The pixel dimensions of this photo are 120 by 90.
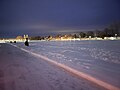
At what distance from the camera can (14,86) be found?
21.3ft

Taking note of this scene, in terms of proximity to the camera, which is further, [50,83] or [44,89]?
[50,83]

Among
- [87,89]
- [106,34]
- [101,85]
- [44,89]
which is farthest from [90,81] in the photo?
[106,34]

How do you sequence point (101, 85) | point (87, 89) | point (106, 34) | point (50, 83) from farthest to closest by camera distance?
1. point (106, 34)
2. point (50, 83)
3. point (101, 85)
4. point (87, 89)

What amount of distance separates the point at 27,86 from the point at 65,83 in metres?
1.26

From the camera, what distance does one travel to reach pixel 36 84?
6.78m

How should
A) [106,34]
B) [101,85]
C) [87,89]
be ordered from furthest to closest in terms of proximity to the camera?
[106,34] < [101,85] < [87,89]

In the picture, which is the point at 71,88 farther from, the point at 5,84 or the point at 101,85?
the point at 5,84

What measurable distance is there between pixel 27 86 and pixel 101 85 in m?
2.33

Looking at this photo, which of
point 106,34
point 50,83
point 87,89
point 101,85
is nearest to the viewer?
point 87,89

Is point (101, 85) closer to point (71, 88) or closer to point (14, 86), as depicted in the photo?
point (71, 88)

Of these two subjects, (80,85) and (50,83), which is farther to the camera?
(50,83)

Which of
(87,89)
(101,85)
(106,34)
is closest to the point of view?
(87,89)

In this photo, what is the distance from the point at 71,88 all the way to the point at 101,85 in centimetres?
102

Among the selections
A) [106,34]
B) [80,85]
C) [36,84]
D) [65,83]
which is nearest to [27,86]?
[36,84]
